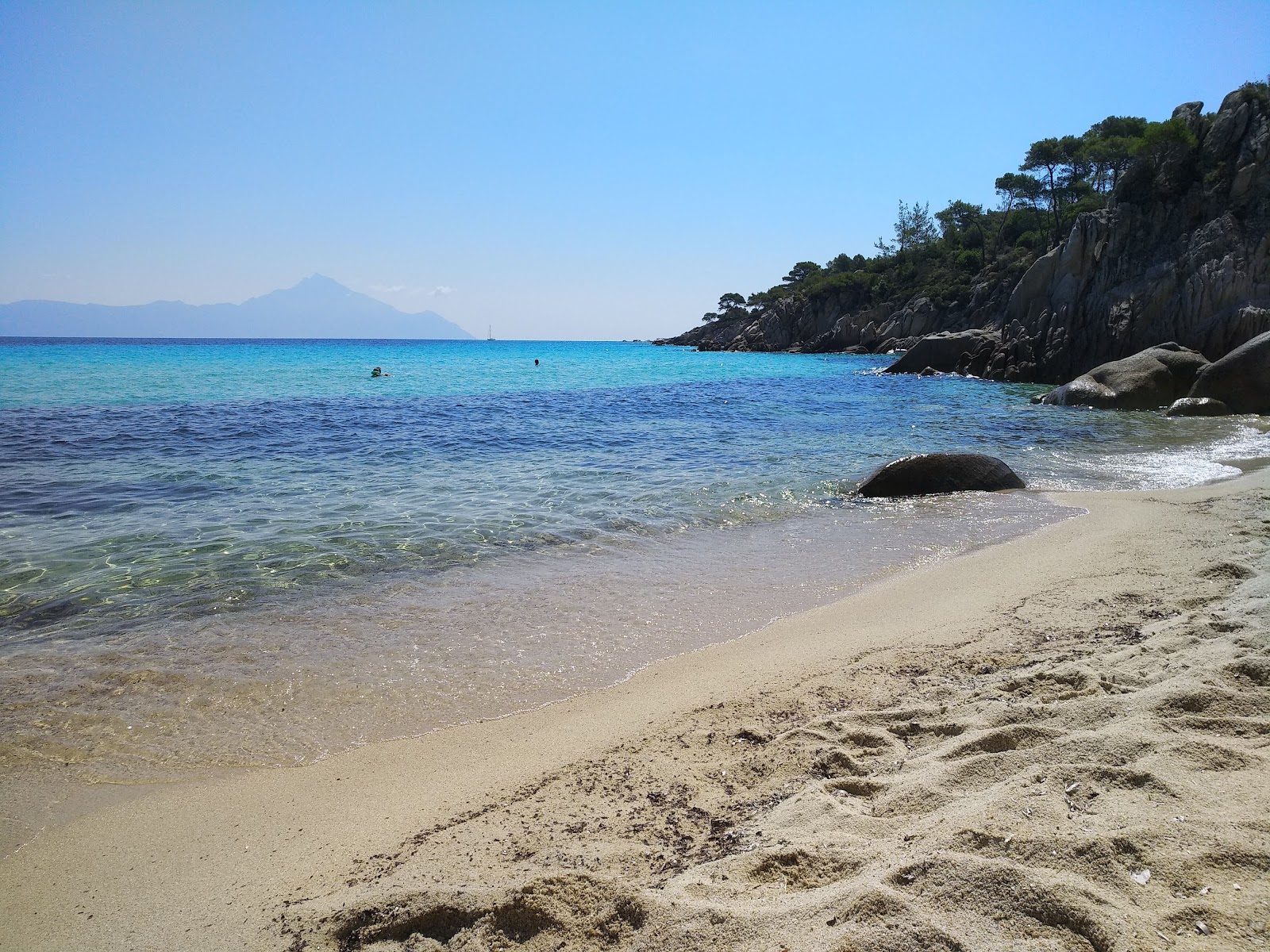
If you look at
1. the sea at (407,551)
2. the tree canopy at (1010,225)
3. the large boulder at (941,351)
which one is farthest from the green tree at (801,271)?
the sea at (407,551)

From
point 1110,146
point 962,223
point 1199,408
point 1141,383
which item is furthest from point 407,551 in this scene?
point 962,223

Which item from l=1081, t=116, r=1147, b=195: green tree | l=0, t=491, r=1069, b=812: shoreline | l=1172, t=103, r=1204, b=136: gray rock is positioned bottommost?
l=0, t=491, r=1069, b=812: shoreline

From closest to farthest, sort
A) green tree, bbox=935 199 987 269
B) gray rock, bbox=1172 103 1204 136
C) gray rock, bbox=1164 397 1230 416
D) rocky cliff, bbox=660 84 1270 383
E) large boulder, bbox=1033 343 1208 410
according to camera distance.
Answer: gray rock, bbox=1164 397 1230 416 < large boulder, bbox=1033 343 1208 410 < rocky cliff, bbox=660 84 1270 383 < gray rock, bbox=1172 103 1204 136 < green tree, bbox=935 199 987 269

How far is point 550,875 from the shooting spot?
2.62 meters

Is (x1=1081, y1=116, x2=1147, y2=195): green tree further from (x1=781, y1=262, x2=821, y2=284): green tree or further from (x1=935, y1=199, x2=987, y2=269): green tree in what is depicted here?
(x1=781, y1=262, x2=821, y2=284): green tree

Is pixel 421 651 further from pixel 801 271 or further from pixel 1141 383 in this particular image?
pixel 801 271

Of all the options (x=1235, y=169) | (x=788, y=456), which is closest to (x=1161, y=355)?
(x=1235, y=169)

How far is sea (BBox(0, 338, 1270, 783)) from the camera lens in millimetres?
4637

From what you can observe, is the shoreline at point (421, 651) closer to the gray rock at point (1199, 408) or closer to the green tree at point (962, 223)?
the gray rock at point (1199, 408)

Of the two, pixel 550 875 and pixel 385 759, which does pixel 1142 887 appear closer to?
pixel 550 875

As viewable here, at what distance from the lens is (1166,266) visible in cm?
2989

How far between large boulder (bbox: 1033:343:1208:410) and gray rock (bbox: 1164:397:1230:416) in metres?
1.77

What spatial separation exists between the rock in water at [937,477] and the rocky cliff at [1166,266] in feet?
73.1

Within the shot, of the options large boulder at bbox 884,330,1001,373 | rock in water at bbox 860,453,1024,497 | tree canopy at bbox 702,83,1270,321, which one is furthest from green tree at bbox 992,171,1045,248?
rock in water at bbox 860,453,1024,497
